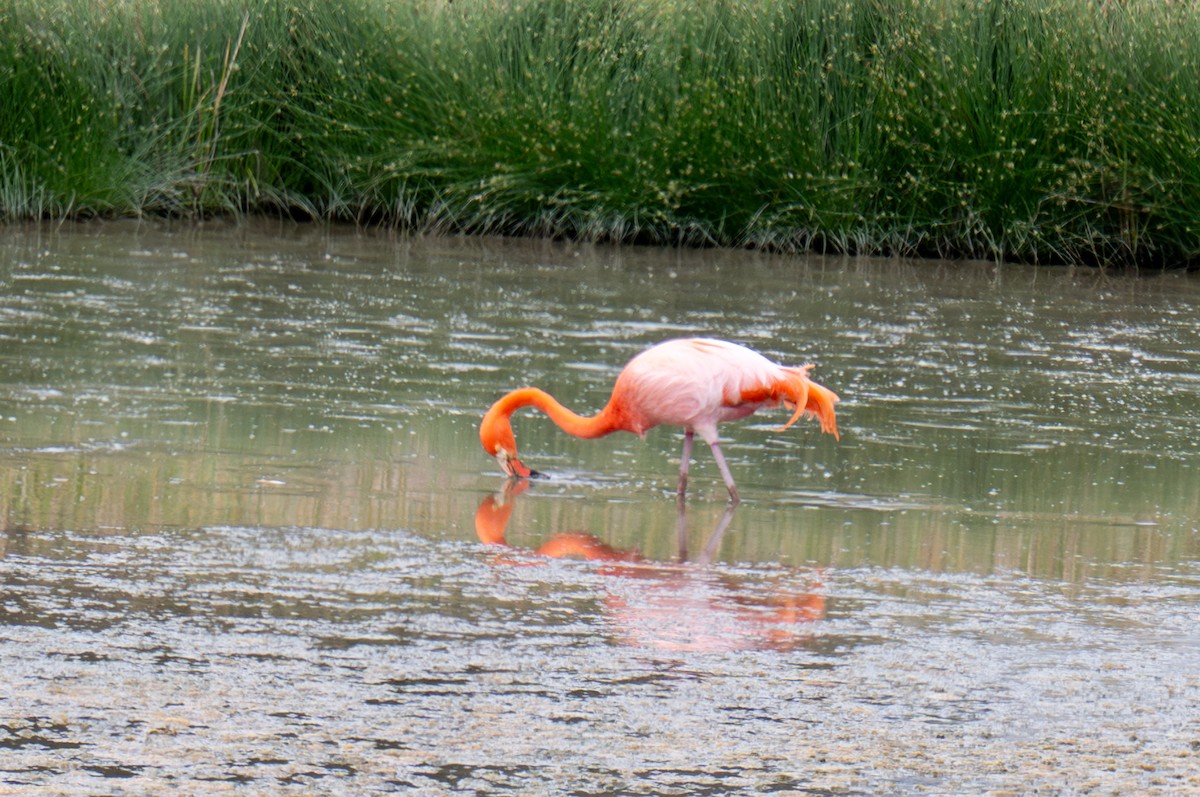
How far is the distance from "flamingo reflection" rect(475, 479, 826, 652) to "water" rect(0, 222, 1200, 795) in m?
0.02

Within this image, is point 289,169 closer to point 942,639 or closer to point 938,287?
point 938,287

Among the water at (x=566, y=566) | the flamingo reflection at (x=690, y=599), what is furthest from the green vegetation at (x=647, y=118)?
the flamingo reflection at (x=690, y=599)

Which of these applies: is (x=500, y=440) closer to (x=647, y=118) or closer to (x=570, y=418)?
(x=570, y=418)

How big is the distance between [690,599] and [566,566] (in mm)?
486

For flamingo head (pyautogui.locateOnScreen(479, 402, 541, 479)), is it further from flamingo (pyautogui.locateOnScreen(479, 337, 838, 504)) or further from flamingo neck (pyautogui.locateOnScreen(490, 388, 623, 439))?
flamingo neck (pyautogui.locateOnScreen(490, 388, 623, 439))

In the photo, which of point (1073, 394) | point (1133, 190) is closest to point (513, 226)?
point (1133, 190)

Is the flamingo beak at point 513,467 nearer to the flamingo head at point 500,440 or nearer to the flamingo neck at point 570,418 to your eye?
the flamingo head at point 500,440

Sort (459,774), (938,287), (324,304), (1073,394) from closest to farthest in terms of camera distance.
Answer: (459,774) → (1073,394) → (324,304) → (938,287)

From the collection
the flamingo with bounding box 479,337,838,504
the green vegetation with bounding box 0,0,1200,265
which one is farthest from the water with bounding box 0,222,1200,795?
the green vegetation with bounding box 0,0,1200,265

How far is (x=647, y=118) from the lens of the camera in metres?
14.1

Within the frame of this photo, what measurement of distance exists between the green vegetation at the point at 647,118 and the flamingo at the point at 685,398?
7.44m

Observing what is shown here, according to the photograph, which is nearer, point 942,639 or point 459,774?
point 459,774

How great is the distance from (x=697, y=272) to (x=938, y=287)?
165 centimetres

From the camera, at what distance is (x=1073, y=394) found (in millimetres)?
8594
